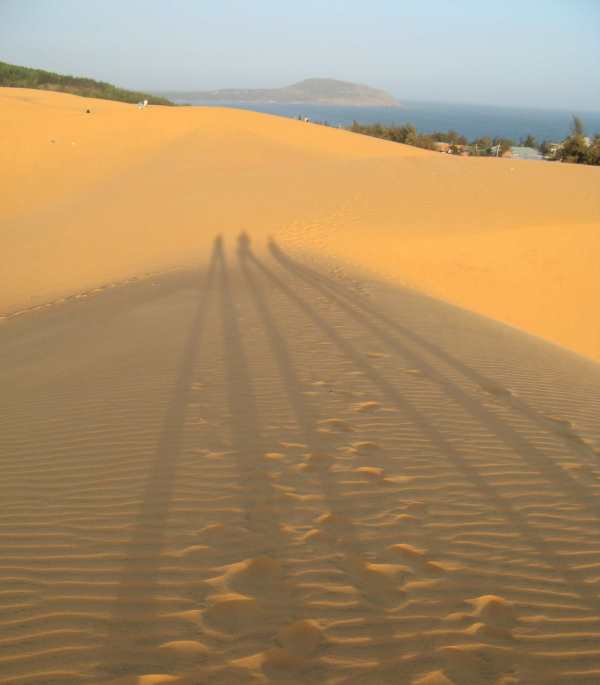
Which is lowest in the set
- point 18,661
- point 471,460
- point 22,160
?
point 18,661

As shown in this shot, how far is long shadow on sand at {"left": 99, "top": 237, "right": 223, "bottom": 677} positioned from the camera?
99.5 inches

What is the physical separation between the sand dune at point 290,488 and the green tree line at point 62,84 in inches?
2418

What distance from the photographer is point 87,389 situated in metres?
5.91

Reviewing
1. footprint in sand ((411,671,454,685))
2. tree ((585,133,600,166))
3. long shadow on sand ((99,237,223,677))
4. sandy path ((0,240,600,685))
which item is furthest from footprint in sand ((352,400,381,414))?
tree ((585,133,600,166))

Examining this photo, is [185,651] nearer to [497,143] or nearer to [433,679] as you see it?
[433,679]

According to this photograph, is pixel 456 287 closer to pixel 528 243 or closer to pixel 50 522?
pixel 528 243

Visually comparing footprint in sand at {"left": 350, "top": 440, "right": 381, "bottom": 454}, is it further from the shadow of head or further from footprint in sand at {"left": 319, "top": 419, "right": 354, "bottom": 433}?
the shadow of head

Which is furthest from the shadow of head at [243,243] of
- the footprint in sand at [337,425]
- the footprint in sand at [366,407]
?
→ the footprint in sand at [337,425]

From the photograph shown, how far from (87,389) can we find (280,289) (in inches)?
177

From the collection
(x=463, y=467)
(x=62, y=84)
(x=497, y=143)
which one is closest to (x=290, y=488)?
(x=463, y=467)

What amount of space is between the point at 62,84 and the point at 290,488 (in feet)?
253

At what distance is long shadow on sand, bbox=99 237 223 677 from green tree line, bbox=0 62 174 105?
6665 centimetres

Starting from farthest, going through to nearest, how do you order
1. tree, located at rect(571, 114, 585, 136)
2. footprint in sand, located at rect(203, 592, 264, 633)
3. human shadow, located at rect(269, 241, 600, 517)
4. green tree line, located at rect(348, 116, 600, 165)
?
1. tree, located at rect(571, 114, 585, 136)
2. green tree line, located at rect(348, 116, 600, 165)
3. human shadow, located at rect(269, 241, 600, 517)
4. footprint in sand, located at rect(203, 592, 264, 633)

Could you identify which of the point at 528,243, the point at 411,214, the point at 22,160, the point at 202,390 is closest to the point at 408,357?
the point at 202,390
